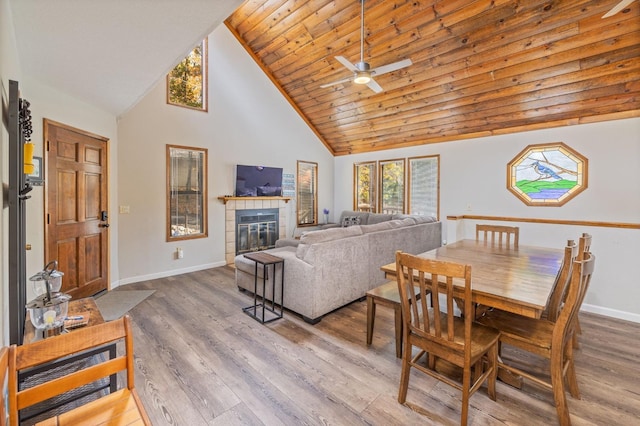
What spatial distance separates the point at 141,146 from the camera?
183 inches

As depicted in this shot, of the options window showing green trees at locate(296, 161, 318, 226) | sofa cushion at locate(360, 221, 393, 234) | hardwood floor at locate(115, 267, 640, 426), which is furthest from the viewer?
window showing green trees at locate(296, 161, 318, 226)

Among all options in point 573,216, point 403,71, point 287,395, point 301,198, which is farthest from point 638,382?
point 301,198

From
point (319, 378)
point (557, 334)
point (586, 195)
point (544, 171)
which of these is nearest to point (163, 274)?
point (319, 378)

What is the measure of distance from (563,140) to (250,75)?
5.58m

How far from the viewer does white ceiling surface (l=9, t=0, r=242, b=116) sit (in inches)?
71.1

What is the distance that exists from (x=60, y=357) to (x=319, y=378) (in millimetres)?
1661

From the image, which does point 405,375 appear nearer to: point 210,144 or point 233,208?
point 233,208

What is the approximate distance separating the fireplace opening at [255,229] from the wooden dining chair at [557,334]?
4603mm

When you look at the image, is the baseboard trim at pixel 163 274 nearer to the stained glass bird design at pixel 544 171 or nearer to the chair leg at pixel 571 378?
the chair leg at pixel 571 378

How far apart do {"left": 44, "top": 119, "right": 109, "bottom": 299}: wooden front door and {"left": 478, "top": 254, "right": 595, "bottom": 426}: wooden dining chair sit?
4.34 m

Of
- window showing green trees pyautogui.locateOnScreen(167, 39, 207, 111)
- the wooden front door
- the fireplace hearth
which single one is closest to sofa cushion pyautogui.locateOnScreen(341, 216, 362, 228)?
the fireplace hearth

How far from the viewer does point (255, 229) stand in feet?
20.1

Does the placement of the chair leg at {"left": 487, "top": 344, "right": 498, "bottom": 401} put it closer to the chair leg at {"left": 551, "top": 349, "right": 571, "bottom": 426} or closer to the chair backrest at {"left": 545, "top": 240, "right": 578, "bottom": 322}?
the chair leg at {"left": 551, "top": 349, "right": 571, "bottom": 426}

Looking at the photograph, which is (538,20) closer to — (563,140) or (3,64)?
(563,140)
